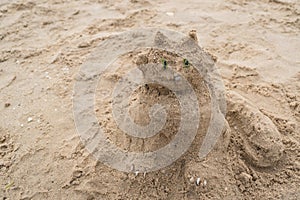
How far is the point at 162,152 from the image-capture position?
1.52m

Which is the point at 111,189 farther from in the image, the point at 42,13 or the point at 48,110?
the point at 42,13

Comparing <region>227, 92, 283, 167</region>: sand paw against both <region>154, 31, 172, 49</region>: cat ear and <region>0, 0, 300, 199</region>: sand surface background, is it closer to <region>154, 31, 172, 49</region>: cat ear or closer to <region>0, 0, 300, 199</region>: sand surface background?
<region>0, 0, 300, 199</region>: sand surface background

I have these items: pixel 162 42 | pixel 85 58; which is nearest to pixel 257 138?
pixel 162 42

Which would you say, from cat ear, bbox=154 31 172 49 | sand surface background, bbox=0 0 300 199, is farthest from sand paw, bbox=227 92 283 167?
cat ear, bbox=154 31 172 49

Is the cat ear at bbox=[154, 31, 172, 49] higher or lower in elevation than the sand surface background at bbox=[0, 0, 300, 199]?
higher

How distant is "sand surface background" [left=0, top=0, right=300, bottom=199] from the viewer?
5.14 feet

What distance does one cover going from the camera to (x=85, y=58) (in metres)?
2.50

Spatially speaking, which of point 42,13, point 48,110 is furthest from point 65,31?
point 48,110

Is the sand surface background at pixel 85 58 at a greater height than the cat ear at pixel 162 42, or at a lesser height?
lesser

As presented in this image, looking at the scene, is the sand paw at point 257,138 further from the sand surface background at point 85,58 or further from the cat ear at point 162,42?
the cat ear at point 162,42

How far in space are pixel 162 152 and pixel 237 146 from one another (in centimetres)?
45

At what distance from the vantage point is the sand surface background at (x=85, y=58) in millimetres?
1566

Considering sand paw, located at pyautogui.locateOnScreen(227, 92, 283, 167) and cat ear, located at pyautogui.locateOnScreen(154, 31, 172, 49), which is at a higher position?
cat ear, located at pyautogui.locateOnScreen(154, 31, 172, 49)

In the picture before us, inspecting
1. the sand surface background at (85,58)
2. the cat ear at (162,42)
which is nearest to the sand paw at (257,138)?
the sand surface background at (85,58)
